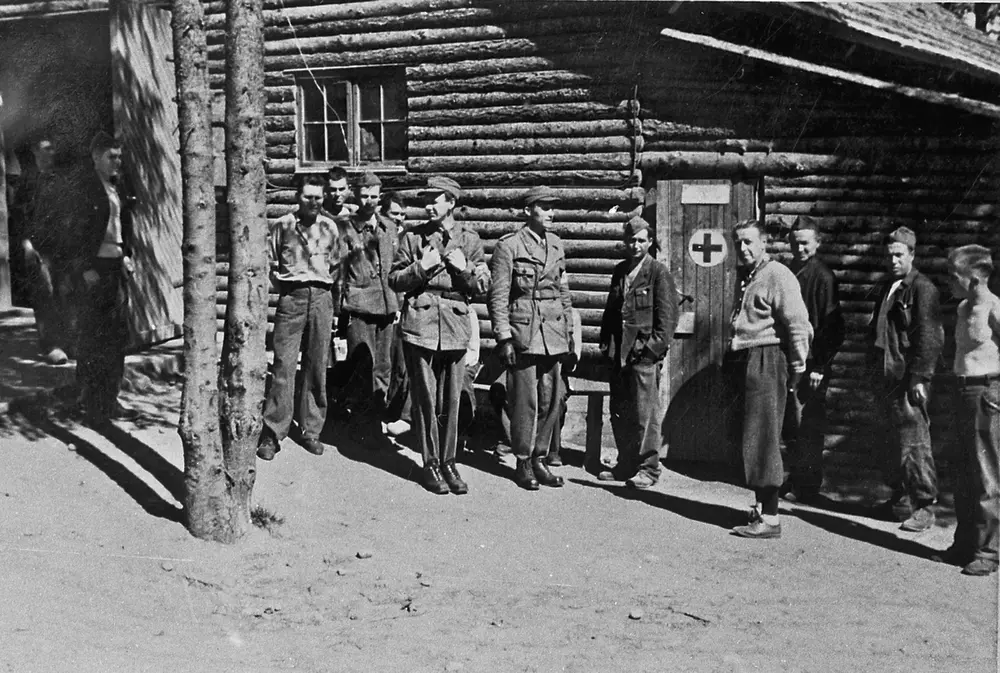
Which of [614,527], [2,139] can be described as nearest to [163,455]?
[614,527]

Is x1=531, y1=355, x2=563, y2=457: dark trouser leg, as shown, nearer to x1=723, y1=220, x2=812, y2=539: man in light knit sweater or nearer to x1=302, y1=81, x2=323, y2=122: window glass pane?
x1=723, y1=220, x2=812, y2=539: man in light knit sweater

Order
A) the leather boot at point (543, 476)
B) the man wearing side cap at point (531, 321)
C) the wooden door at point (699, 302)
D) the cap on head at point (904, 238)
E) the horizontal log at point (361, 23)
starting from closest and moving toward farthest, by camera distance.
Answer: the cap on head at point (904, 238), the man wearing side cap at point (531, 321), the leather boot at point (543, 476), the wooden door at point (699, 302), the horizontal log at point (361, 23)

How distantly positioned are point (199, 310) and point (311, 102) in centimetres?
497

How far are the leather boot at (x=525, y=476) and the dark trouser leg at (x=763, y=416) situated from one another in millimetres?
1758

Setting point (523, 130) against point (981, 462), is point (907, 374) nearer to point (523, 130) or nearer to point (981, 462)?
point (981, 462)

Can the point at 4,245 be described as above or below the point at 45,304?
above

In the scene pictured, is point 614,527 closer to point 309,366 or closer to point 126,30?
point 309,366

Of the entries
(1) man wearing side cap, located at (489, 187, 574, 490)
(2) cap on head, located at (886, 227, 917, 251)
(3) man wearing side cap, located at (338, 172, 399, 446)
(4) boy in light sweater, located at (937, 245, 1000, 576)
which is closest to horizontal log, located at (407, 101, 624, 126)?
(1) man wearing side cap, located at (489, 187, 574, 490)

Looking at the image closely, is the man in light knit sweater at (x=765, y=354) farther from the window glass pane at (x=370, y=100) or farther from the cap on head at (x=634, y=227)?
the window glass pane at (x=370, y=100)

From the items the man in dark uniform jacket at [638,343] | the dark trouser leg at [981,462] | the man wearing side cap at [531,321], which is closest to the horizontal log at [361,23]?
the man wearing side cap at [531,321]

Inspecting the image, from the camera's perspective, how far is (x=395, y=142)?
37.8ft

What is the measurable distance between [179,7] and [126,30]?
17.0ft

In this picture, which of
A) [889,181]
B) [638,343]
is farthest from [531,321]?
[889,181]

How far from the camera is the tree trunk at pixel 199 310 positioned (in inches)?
289
